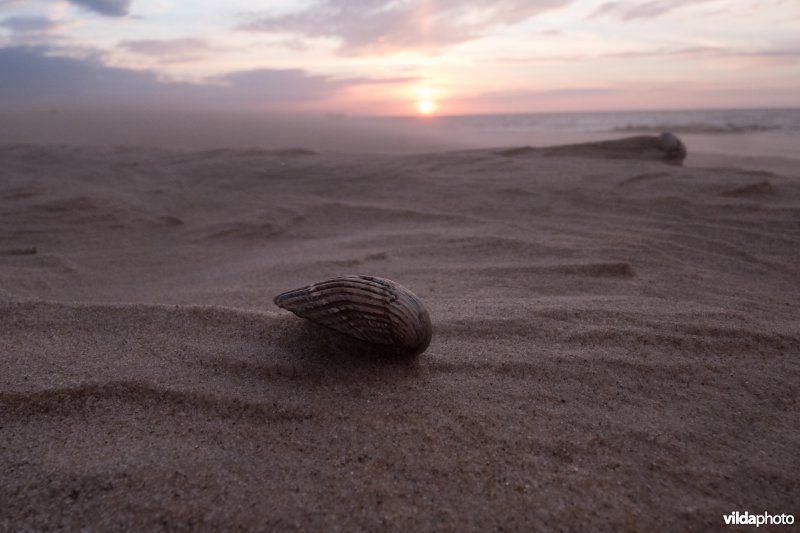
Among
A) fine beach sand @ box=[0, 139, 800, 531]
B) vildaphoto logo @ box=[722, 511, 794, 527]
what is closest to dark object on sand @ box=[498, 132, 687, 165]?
fine beach sand @ box=[0, 139, 800, 531]

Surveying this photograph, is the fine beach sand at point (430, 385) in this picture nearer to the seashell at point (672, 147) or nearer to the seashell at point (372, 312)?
the seashell at point (372, 312)

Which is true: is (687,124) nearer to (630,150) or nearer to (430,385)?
(630,150)

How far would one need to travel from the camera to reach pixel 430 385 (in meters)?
1.62

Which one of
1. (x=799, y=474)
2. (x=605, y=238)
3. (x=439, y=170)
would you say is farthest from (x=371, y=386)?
(x=439, y=170)

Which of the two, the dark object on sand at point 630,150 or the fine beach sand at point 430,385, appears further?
the dark object on sand at point 630,150

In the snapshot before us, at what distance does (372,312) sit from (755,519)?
1028mm

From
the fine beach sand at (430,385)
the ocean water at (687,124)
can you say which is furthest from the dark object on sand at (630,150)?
the ocean water at (687,124)

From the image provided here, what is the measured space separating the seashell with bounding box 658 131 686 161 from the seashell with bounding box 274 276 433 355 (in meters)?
5.87

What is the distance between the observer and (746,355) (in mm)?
1877

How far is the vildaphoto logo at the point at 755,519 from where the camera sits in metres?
1.15

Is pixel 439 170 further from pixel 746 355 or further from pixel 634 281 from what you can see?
pixel 746 355

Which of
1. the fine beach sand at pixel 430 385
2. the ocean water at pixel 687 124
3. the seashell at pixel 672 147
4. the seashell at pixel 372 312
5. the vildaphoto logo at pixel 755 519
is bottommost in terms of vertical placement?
the vildaphoto logo at pixel 755 519

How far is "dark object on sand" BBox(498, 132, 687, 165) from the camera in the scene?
21.0 ft

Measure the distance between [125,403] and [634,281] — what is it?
7.45 feet
